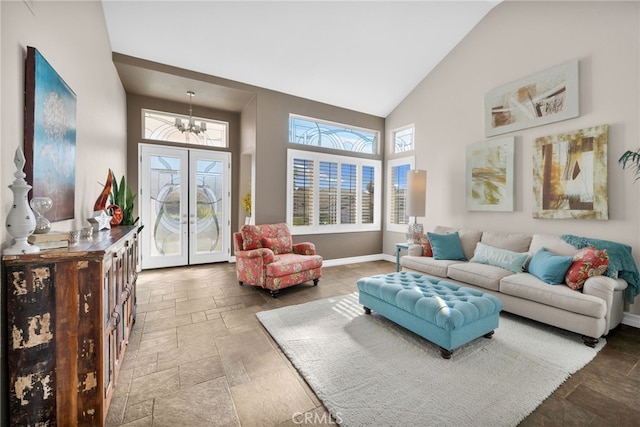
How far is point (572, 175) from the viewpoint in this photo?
324 cm

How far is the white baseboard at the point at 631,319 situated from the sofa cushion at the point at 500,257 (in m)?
1.04

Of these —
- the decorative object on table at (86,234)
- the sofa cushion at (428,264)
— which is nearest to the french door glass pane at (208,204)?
the decorative object on table at (86,234)

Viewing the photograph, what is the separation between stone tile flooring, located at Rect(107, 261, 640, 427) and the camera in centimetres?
160

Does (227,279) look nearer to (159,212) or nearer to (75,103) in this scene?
(159,212)

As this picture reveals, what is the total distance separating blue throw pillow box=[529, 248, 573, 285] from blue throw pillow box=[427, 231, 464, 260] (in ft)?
3.28

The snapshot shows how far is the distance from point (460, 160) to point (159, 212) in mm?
5407

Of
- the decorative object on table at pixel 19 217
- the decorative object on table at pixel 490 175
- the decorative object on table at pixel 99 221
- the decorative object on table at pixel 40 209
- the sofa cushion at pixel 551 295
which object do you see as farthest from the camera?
the decorative object on table at pixel 490 175

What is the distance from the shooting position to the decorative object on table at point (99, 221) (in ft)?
6.98

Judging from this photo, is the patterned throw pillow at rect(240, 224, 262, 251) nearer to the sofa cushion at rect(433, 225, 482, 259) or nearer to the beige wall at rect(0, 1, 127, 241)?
the beige wall at rect(0, 1, 127, 241)

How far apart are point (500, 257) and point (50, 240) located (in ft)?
13.8

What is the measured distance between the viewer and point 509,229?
3.87m

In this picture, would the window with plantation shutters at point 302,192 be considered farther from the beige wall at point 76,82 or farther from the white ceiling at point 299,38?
the beige wall at point 76,82

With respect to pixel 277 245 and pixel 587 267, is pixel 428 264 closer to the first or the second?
pixel 587 267

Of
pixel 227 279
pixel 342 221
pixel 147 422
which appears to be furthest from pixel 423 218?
pixel 147 422
